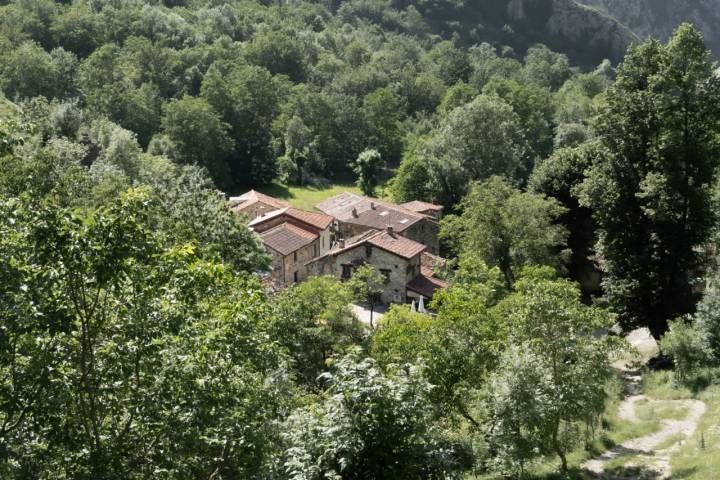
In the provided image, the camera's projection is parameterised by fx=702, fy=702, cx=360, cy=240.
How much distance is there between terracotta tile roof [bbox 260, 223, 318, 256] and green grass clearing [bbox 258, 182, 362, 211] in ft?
64.8

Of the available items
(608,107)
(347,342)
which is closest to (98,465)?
(347,342)

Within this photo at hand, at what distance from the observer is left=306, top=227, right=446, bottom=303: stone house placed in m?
54.1

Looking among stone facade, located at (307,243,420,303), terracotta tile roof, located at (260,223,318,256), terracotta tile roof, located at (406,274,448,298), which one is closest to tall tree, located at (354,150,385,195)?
terracotta tile roof, located at (260,223,318,256)

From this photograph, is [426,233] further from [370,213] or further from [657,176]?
[657,176]

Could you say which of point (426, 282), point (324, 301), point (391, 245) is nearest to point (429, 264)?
point (426, 282)

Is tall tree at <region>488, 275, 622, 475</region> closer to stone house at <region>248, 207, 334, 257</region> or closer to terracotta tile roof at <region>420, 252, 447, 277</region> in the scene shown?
terracotta tile roof at <region>420, 252, 447, 277</region>

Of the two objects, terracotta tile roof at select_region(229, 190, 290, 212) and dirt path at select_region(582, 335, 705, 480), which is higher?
terracotta tile roof at select_region(229, 190, 290, 212)

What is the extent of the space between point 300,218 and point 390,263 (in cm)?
1208

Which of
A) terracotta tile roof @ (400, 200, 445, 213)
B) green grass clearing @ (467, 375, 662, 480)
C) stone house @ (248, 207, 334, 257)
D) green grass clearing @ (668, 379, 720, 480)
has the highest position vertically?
terracotta tile roof @ (400, 200, 445, 213)

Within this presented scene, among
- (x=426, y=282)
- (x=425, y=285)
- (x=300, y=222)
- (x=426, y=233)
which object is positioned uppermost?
(x=300, y=222)

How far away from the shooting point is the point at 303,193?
8731cm

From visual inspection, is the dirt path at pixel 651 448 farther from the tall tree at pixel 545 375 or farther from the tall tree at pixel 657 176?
the tall tree at pixel 657 176

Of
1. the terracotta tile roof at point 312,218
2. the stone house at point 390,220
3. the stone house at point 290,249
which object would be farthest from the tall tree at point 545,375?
the terracotta tile roof at point 312,218

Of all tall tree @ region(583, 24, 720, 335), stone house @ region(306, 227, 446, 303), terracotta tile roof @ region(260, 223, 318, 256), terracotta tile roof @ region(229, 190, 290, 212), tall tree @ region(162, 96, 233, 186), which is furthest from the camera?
tall tree @ region(162, 96, 233, 186)
